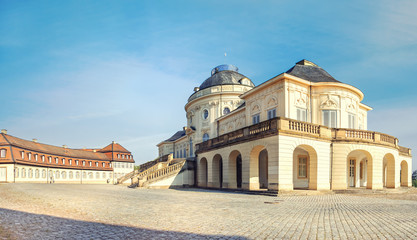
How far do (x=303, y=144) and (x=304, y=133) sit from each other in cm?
72

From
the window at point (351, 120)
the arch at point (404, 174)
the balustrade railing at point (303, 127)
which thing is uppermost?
the window at point (351, 120)

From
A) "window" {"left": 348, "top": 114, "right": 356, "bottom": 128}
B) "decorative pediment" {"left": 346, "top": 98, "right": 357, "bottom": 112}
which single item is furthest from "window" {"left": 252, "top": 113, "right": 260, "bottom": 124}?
"window" {"left": 348, "top": 114, "right": 356, "bottom": 128}

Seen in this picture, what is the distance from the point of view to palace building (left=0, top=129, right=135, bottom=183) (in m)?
45.1

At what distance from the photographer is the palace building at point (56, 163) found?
4508 centimetres

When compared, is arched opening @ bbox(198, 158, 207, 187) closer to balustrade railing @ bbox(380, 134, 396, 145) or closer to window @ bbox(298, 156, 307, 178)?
window @ bbox(298, 156, 307, 178)

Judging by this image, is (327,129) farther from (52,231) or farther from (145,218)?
(52,231)

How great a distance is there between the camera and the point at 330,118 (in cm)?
2341

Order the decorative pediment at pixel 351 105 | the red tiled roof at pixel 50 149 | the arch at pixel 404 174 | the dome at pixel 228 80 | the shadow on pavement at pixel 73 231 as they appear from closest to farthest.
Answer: the shadow on pavement at pixel 73 231
the decorative pediment at pixel 351 105
the arch at pixel 404 174
the dome at pixel 228 80
the red tiled roof at pixel 50 149

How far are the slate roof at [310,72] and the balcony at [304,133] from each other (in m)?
5.65

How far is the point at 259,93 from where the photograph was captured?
25125 mm

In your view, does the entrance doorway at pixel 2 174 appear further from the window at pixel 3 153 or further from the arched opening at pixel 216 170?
the arched opening at pixel 216 170

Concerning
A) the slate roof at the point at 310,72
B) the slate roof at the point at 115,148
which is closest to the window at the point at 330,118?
the slate roof at the point at 310,72

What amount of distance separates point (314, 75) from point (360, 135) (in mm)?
6868

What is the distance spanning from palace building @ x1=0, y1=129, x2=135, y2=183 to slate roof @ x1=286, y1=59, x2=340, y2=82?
141 ft
